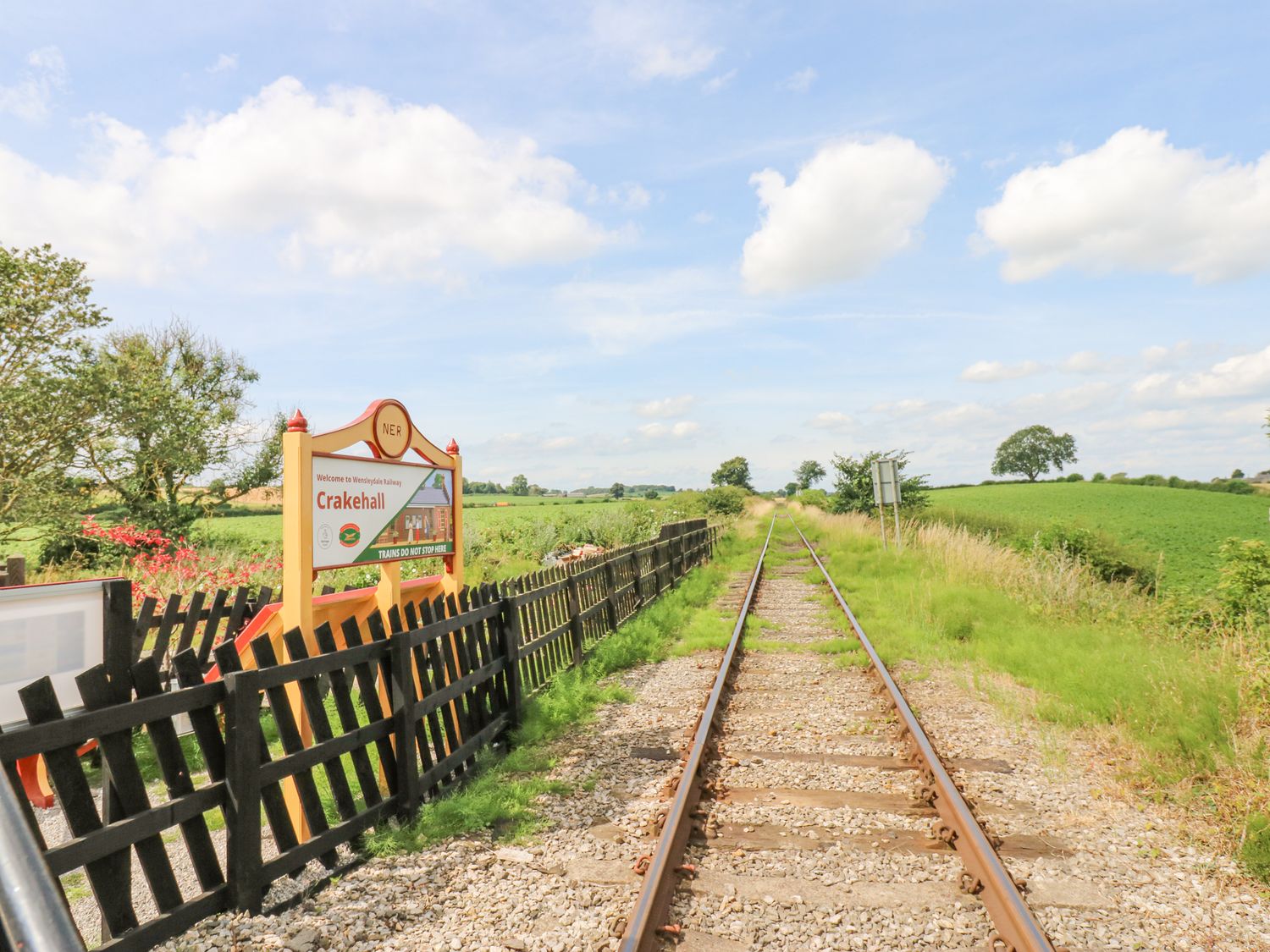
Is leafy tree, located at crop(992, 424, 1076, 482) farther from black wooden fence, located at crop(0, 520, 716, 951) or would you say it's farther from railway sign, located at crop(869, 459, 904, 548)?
black wooden fence, located at crop(0, 520, 716, 951)

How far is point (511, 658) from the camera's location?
20.8 ft

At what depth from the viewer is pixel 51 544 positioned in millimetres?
19859

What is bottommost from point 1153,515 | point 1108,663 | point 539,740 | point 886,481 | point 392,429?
point 539,740

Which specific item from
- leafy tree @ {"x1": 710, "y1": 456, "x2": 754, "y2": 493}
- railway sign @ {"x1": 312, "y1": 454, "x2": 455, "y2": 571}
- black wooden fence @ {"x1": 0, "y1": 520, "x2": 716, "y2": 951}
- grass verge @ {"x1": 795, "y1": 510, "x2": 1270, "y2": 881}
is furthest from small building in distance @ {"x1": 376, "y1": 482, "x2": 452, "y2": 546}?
leafy tree @ {"x1": 710, "y1": 456, "x2": 754, "y2": 493}

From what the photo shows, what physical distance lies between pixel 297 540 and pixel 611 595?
609cm

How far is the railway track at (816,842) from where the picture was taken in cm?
324

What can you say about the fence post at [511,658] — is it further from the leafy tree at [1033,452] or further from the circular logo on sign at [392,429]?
the leafy tree at [1033,452]

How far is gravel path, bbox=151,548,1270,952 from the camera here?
128 inches

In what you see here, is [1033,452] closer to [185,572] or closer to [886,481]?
[886,481]

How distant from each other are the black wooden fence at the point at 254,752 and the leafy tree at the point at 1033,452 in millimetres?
130422

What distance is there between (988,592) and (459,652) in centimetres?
940

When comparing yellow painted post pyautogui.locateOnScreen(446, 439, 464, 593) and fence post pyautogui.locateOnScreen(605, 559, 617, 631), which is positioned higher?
yellow painted post pyautogui.locateOnScreen(446, 439, 464, 593)

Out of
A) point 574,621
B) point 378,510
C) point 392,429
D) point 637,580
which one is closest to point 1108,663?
point 574,621

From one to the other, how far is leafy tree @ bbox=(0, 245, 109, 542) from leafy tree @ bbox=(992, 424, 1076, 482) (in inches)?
4973
